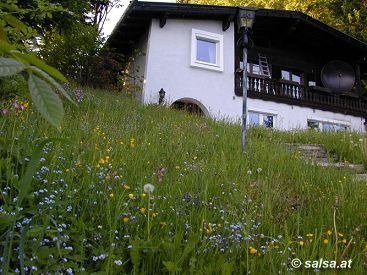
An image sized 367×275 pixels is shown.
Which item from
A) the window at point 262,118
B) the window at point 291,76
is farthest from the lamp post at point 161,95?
the window at point 291,76

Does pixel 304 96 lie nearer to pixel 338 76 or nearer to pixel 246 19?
pixel 338 76

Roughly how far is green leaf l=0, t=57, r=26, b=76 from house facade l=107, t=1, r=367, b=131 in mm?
13289

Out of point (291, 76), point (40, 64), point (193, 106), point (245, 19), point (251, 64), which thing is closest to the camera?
point (40, 64)

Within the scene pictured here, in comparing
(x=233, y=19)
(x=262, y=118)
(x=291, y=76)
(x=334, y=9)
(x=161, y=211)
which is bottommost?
(x=161, y=211)

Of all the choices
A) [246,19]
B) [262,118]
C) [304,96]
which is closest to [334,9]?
[304,96]

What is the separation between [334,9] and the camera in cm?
2677

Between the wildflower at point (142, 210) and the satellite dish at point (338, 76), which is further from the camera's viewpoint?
the satellite dish at point (338, 76)

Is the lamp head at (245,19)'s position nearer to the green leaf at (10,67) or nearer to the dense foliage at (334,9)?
the green leaf at (10,67)

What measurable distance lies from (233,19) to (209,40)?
1392 mm

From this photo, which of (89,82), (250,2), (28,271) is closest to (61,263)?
(28,271)

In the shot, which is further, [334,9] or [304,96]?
[334,9]

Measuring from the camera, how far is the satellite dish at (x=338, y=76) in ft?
68.2

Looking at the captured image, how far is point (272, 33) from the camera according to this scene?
19.9m

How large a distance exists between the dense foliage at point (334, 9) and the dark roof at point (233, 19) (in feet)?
18.3
